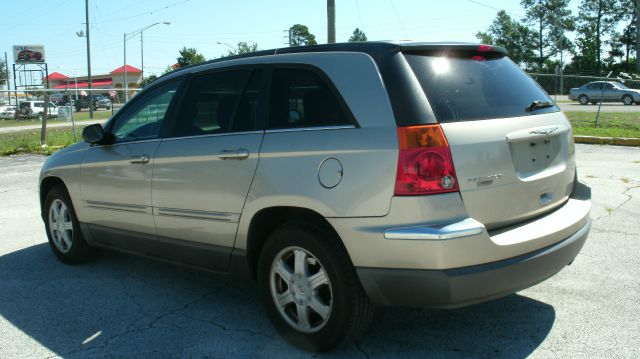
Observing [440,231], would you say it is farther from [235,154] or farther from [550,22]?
[550,22]

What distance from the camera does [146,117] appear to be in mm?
4660

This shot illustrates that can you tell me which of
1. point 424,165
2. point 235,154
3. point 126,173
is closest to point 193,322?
point 235,154

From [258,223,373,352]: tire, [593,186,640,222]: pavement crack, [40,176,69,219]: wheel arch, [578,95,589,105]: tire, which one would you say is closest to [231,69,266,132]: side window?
[258,223,373,352]: tire

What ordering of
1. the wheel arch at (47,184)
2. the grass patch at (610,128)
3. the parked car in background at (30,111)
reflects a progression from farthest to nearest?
1. the parked car in background at (30,111)
2. the grass patch at (610,128)
3. the wheel arch at (47,184)

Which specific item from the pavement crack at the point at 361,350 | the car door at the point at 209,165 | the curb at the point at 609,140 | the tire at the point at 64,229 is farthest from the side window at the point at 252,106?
the curb at the point at 609,140

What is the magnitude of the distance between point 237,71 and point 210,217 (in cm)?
101

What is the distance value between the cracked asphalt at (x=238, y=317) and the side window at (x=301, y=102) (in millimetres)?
1349

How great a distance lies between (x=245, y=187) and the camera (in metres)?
3.60

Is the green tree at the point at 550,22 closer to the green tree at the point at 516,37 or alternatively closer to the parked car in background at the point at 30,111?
the green tree at the point at 516,37

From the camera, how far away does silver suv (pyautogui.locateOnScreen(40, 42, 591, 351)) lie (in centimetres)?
295

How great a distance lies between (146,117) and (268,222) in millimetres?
1666

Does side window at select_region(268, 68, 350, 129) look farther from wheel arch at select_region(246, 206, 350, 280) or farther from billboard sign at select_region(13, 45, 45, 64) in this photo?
billboard sign at select_region(13, 45, 45, 64)

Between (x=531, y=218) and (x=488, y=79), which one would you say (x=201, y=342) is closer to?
(x=531, y=218)

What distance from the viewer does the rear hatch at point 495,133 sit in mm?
3016
